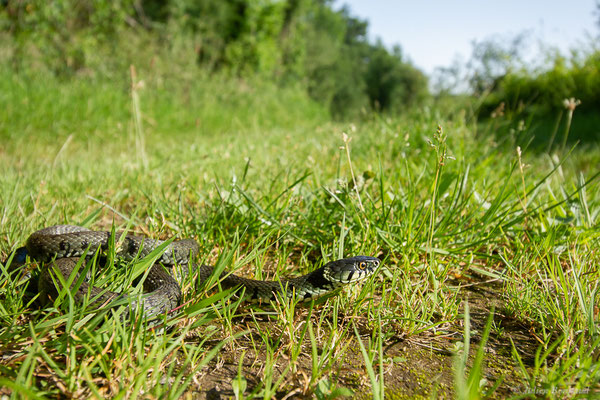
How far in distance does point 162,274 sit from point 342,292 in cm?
99

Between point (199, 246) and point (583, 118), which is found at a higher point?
point (583, 118)

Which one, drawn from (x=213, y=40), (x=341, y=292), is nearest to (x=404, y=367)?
(x=341, y=292)

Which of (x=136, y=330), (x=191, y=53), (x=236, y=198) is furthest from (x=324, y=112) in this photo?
(x=136, y=330)

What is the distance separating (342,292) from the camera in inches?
84.7

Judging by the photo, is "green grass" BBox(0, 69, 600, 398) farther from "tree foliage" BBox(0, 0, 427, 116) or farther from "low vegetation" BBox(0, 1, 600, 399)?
"tree foliage" BBox(0, 0, 427, 116)

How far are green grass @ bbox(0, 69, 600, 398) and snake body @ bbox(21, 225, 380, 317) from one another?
0.08m

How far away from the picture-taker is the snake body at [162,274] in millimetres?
1887

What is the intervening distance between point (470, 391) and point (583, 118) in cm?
1837

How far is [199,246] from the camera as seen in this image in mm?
2596

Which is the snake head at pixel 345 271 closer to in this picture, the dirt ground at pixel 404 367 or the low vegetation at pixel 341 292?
the low vegetation at pixel 341 292

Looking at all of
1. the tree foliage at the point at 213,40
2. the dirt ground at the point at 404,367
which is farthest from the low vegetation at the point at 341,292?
the tree foliage at the point at 213,40

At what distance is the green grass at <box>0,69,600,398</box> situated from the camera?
1500 millimetres

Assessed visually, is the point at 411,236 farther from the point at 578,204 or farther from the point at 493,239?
the point at 578,204

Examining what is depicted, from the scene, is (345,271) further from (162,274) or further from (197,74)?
(197,74)
